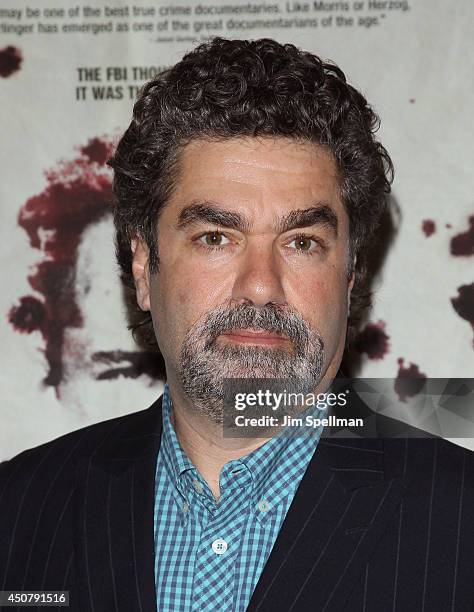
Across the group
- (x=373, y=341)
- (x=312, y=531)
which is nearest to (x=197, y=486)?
(x=312, y=531)

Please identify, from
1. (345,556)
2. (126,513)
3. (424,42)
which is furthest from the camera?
(424,42)

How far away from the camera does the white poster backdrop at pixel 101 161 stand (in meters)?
2.01

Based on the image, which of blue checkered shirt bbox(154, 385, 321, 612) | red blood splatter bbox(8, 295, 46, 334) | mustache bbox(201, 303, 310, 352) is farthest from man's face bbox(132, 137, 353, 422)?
red blood splatter bbox(8, 295, 46, 334)

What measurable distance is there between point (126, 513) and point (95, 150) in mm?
826

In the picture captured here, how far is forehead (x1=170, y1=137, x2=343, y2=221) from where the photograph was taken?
1527mm

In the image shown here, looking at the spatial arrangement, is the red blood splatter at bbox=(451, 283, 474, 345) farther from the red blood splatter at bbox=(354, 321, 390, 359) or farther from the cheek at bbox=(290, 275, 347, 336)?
the cheek at bbox=(290, 275, 347, 336)

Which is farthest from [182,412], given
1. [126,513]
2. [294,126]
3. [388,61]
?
[388,61]

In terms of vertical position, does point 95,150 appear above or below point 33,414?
above

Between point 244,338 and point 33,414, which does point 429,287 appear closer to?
point 244,338

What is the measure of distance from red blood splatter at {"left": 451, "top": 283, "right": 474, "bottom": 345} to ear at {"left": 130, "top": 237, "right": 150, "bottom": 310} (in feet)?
2.13

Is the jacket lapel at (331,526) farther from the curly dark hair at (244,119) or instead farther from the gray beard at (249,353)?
the curly dark hair at (244,119)

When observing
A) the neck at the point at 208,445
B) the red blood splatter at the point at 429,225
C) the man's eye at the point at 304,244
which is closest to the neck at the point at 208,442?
the neck at the point at 208,445

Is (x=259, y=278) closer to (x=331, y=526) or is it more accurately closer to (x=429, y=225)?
(x=331, y=526)

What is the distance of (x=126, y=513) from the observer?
1.57 meters
